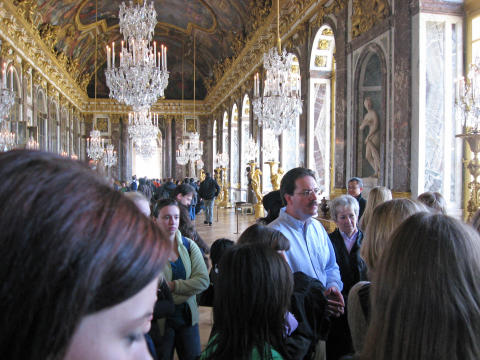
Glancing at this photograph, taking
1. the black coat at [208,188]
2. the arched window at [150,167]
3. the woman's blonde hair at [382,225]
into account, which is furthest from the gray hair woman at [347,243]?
the arched window at [150,167]

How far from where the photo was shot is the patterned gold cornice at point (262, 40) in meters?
11.7

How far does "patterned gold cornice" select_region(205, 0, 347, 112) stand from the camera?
11.7 m

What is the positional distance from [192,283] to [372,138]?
699 cm

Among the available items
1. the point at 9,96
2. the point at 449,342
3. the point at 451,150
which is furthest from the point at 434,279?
the point at 9,96

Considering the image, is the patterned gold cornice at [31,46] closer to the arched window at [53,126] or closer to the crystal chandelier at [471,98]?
the arched window at [53,126]

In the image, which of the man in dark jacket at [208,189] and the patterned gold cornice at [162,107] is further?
the patterned gold cornice at [162,107]

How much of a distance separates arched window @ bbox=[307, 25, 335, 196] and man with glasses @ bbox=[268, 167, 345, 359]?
365 inches

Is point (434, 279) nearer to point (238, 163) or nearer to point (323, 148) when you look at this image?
point (323, 148)

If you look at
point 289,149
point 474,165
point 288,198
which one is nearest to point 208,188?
point 289,149

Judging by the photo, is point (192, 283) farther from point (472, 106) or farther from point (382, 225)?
point (472, 106)

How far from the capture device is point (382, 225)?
7.97 feet

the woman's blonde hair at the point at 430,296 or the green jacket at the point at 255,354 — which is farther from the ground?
the woman's blonde hair at the point at 430,296

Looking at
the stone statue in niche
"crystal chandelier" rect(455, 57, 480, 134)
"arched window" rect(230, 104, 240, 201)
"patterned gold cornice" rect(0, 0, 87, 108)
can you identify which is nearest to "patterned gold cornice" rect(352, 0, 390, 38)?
the stone statue in niche

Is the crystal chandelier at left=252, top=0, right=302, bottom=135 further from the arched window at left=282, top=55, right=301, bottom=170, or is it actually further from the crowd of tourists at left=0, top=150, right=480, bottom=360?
the arched window at left=282, top=55, right=301, bottom=170
